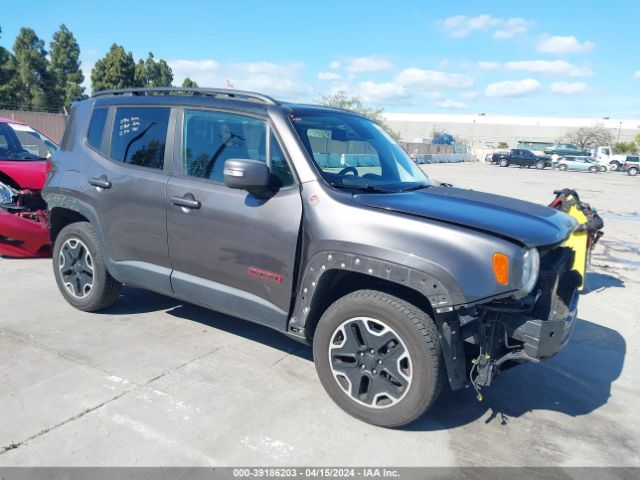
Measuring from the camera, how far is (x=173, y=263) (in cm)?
425

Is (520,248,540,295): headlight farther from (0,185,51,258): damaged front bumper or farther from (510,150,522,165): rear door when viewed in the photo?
(510,150,522,165): rear door

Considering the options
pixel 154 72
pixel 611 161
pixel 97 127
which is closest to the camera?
pixel 97 127

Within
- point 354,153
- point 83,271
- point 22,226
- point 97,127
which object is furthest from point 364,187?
point 22,226

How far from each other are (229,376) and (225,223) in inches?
44.2

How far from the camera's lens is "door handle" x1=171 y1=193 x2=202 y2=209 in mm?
3980

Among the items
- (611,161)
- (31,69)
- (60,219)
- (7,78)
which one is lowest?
(60,219)

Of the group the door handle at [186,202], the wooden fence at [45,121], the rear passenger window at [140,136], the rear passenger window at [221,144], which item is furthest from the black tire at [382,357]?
the wooden fence at [45,121]

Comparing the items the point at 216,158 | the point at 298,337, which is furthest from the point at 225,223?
the point at 298,337

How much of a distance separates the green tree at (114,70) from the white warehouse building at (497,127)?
57.8 metres

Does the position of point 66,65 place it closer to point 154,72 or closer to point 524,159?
point 154,72

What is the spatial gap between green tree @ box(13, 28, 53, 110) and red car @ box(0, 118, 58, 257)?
133 feet

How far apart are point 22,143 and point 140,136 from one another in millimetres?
5021

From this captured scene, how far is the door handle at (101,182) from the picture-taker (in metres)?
4.57

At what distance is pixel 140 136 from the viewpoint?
14.8ft
